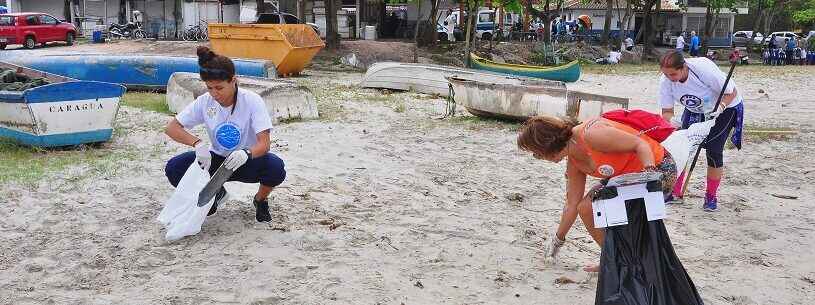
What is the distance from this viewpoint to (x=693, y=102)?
219 inches

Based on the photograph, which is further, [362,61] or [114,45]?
[114,45]

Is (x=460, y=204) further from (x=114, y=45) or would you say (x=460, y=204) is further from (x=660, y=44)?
(x=660, y=44)

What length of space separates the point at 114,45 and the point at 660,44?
32.1 meters

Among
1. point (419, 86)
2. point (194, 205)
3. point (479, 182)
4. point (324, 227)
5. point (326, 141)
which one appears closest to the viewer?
point (194, 205)

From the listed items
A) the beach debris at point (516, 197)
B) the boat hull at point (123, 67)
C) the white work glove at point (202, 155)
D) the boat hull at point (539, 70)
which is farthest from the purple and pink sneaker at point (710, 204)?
the boat hull at point (539, 70)

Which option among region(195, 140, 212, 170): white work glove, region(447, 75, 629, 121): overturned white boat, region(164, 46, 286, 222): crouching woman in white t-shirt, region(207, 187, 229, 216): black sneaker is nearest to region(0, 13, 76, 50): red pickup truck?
region(447, 75, 629, 121): overturned white boat

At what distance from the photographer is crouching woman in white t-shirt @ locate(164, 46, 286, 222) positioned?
4.36 metres

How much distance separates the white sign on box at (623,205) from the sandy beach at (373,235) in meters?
0.78

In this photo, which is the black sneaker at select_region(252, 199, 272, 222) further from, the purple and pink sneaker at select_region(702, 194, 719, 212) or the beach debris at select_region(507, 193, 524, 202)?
the purple and pink sneaker at select_region(702, 194, 719, 212)

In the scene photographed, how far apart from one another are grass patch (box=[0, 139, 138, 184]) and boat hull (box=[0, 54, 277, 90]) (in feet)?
19.5

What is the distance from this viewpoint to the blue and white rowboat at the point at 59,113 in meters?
7.26

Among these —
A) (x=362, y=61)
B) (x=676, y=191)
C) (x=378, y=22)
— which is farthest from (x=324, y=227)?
(x=378, y=22)

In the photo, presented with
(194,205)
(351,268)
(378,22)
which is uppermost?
(378,22)

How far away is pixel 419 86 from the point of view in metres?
14.4
